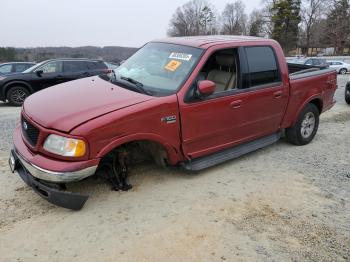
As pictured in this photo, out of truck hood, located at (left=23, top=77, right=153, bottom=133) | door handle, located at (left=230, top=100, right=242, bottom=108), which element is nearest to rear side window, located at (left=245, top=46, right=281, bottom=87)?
door handle, located at (left=230, top=100, right=242, bottom=108)

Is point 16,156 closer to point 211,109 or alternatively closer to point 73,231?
point 73,231


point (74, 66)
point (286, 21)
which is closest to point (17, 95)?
point (74, 66)

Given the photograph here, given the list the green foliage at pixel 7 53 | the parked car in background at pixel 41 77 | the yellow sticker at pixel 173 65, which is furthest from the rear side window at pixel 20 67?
the green foliage at pixel 7 53

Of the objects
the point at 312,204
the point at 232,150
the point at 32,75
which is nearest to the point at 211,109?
the point at 232,150

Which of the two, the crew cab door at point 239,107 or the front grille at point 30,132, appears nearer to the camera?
the front grille at point 30,132

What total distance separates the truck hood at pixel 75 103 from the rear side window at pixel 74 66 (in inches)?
317

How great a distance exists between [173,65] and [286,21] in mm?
68014

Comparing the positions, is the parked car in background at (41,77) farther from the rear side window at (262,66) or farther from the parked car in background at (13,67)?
the rear side window at (262,66)

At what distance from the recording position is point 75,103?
3.97m

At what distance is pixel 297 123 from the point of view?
6.14m

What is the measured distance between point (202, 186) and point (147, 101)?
134 centimetres

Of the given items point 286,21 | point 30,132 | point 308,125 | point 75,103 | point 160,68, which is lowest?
point 308,125

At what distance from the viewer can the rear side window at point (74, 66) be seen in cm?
1235

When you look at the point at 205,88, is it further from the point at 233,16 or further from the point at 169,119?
the point at 233,16
